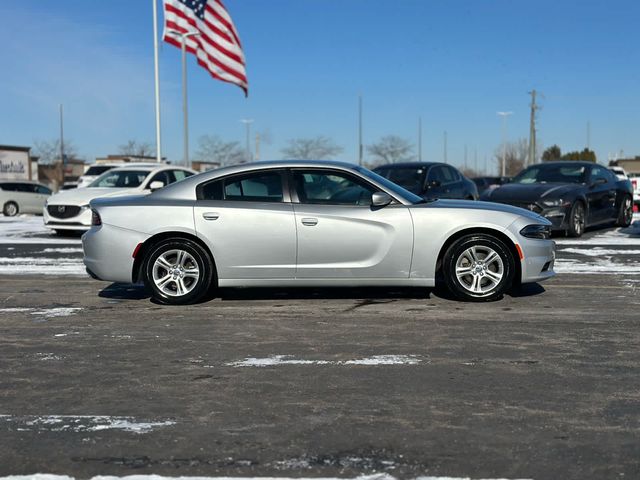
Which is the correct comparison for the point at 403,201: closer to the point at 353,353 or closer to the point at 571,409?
the point at 353,353

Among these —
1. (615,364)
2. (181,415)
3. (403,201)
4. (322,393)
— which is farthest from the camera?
(403,201)

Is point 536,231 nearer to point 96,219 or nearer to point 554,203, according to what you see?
point 96,219

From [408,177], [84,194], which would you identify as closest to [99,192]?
[84,194]

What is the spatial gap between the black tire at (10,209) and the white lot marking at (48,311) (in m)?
22.7

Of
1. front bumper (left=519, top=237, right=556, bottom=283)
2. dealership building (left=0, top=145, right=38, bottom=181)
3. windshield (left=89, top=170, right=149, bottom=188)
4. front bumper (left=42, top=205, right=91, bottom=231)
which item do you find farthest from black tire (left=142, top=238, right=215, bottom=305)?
dealership building (left=0, top=145, right=38, bottom=181)

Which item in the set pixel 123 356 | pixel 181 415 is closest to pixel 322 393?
pixel 181 415

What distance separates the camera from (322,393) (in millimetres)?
4594

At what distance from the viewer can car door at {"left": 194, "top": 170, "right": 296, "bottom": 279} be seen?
301 inches

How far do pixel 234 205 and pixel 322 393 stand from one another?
11.6 feet

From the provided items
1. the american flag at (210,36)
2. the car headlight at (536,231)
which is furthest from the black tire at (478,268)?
the american flag at (210,36)

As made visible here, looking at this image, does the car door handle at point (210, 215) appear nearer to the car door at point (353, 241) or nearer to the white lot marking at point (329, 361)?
the car door at point (353, 241)

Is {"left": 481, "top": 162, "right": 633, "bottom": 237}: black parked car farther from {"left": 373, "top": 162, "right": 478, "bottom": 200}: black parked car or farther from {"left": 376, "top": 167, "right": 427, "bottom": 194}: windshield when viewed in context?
{"left": 376, "top": 167, "right": 427, "bottom": 194}: windshield

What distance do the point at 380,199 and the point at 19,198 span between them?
24.3 meters

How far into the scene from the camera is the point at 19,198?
94.3 feet
